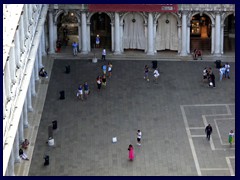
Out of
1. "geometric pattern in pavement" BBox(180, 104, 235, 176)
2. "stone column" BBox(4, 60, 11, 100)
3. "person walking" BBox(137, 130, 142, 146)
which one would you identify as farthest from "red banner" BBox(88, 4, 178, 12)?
"stone column" BBox(4, 60, 11, 100)

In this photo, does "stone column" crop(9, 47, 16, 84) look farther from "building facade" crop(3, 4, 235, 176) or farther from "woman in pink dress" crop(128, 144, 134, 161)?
"building facade" crop(3, 4, 235, 176)

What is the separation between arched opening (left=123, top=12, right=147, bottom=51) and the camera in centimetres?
9806

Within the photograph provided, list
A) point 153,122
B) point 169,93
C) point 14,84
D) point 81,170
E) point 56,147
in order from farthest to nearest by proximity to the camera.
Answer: point 169,93 → point 153,122 → point 56,147 → point 81,170 → point 14,84

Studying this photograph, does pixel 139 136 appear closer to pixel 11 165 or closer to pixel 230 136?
pixel 230 136

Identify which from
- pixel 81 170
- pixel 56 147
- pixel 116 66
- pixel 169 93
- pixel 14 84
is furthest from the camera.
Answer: pixel 116 66

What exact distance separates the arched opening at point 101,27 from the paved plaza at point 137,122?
8.28 meters

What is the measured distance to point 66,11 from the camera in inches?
3871

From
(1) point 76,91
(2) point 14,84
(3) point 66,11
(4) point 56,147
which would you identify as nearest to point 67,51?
(3) point 66,11

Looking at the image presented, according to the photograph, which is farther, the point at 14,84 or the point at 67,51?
the point at 67,51

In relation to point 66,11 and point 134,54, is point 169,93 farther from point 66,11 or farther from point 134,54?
point 66,11

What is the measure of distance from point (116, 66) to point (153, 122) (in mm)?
18051

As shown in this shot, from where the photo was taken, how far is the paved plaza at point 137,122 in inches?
2714

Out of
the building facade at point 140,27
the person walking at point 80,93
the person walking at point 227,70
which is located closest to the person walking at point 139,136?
the person walking at point 80,93

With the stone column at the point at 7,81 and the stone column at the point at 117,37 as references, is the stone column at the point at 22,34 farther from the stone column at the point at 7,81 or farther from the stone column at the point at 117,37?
the stone column at the point at 117,37
